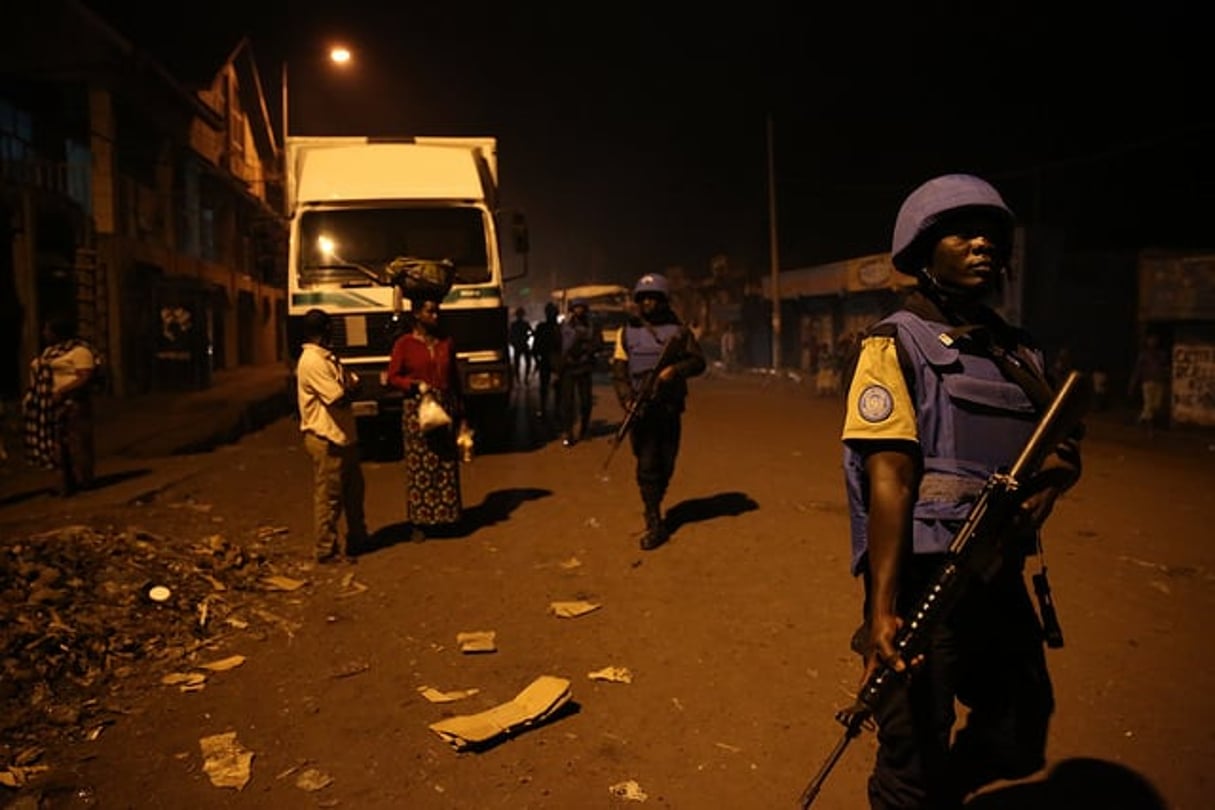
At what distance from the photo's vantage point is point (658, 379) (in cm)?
620

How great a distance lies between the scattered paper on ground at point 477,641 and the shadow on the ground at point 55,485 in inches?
218

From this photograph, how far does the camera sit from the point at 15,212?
47.4 ft

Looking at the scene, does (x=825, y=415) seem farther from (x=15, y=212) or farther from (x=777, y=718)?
(x=15, y=212)

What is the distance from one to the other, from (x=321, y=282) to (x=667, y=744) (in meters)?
7.38

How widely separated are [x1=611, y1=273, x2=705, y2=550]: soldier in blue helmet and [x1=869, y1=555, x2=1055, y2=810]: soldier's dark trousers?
13.0 ft

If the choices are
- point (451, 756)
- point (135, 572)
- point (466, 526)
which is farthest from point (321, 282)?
point (451, 756)

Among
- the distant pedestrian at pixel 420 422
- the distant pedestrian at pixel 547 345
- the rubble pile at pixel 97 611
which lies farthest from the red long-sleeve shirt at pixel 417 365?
the distant pedestrian at pixel 547 345

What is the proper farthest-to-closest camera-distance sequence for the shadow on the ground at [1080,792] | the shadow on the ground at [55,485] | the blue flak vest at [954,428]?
1. the shadow on the ground at [55,485]
2. the shadow on the ground at [1080,792]
3. the blue flak vest at [954,428]

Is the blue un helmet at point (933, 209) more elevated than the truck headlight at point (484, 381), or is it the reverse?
the blue un helmet at point (933, 209)

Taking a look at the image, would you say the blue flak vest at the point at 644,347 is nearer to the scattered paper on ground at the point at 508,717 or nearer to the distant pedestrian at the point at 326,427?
the distant pedestrian at the point at 326,427

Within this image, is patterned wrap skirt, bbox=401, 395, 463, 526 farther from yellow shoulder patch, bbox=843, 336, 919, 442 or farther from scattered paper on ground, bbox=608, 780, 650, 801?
yellow shoulder patch, bbox=843, 336, 919, 442

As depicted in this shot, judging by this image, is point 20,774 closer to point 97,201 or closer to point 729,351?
point 97,201

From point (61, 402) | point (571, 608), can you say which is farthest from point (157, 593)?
point (61, 402)

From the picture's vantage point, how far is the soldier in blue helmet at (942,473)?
6.93 ft
